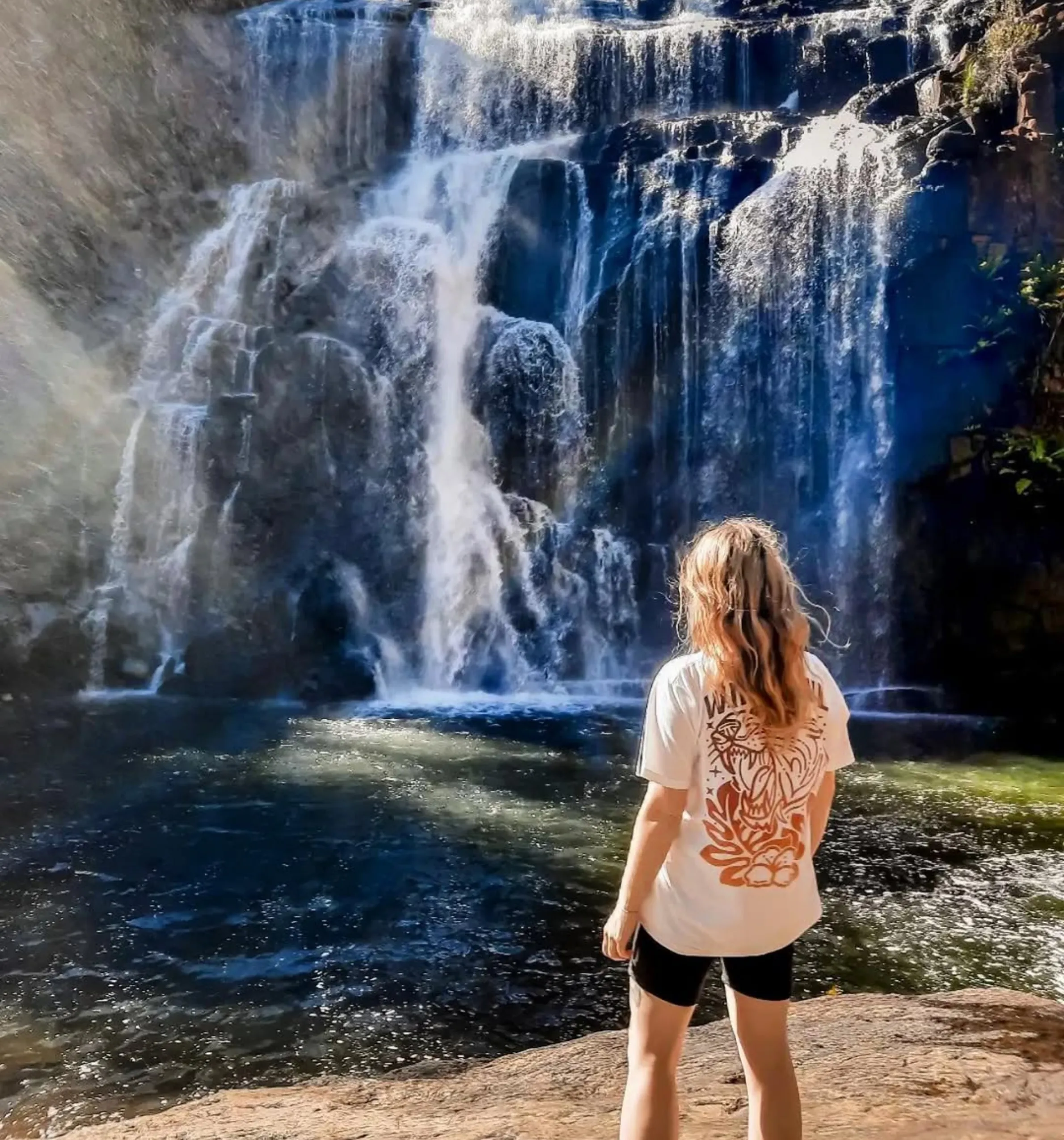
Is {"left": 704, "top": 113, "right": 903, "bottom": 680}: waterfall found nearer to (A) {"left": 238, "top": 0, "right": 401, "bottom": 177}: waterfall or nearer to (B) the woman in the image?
(A) {"left": 238, "top": 0, "right": 401, "bottom": 177}: waterfall

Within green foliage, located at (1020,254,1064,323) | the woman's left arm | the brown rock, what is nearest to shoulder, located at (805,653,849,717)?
the woman's left arm

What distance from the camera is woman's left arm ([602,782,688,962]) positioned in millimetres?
2211

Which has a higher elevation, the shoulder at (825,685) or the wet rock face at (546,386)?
Answer: the wet rock face at (546,386)

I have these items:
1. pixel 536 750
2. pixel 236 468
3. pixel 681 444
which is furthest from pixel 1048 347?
pixel 236 468

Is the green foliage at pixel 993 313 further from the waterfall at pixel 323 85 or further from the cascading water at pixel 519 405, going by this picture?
the waterfall at pixel 323 85

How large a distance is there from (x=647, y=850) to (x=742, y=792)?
0.87ft

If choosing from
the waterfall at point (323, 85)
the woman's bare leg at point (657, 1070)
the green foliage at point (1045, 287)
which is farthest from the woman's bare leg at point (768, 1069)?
the waterfall at point (323, 85)

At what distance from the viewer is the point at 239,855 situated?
754cm

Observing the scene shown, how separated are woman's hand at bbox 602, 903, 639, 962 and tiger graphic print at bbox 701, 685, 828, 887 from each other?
9.7 inches

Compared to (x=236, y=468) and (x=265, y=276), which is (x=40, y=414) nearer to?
(x=236, y=468)

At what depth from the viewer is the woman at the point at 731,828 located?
7.25 ft

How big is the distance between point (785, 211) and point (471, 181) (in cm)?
653

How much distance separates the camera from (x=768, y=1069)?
7.55ft

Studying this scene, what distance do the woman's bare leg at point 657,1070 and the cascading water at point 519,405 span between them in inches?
531
